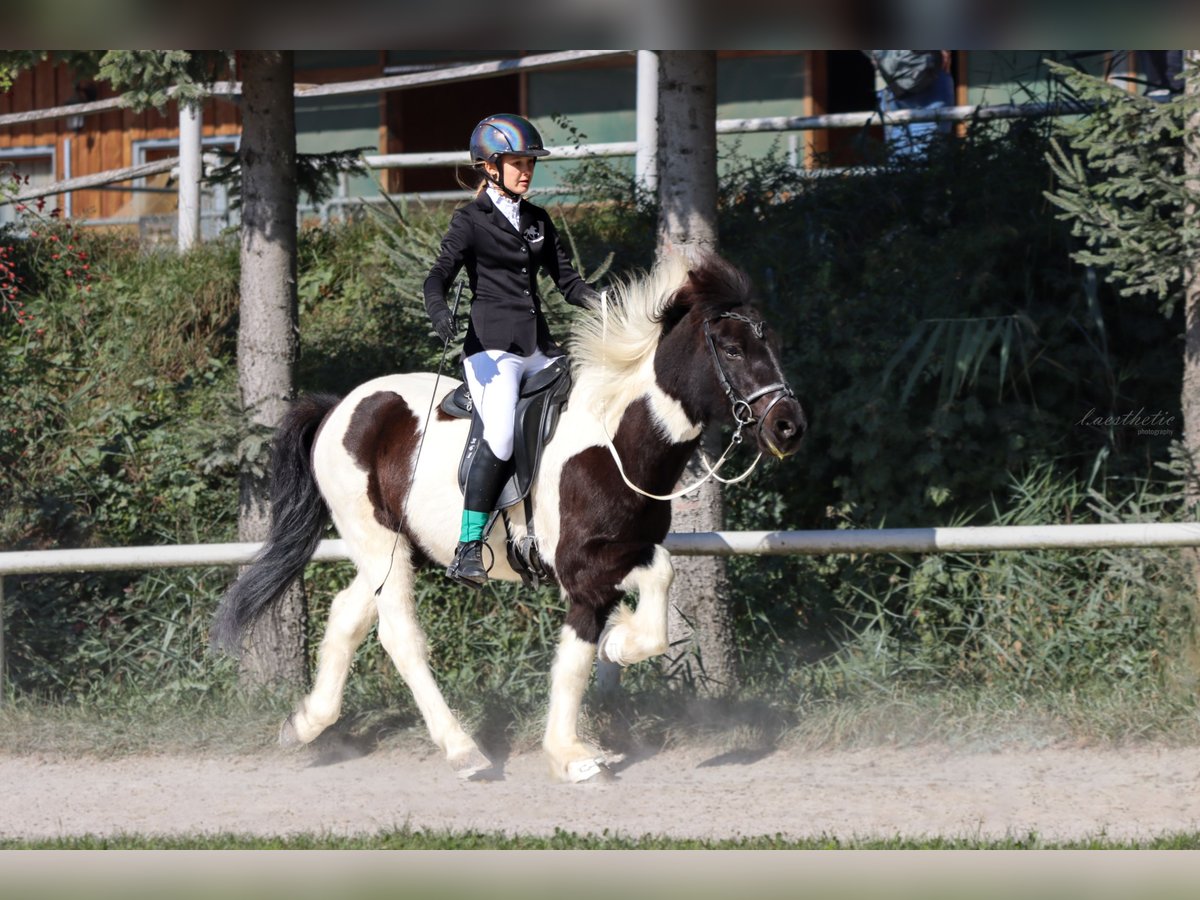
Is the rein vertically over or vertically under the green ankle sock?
over

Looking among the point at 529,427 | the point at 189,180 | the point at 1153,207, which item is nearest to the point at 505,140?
the point at 529,427

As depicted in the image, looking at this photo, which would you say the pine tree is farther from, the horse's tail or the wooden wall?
the wooden wall

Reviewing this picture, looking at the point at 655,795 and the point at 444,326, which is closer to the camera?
the point at 444,326

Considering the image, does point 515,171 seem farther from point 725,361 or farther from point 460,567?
point 460,567

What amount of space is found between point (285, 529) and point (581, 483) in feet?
6.35

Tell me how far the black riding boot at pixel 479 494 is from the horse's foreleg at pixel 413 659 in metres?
0.66

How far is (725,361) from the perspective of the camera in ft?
18.5

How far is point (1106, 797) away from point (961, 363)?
3079 millimetres

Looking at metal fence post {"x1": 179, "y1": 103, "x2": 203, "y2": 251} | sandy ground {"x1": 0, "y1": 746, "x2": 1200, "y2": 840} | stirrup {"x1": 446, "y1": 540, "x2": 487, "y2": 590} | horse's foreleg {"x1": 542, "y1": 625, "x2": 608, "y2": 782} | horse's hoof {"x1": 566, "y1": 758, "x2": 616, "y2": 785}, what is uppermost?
metal fence post {"x1": 179, "y1": 103, "x2": 203, "y2": 251}

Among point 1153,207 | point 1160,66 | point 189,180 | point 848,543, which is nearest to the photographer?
point 848,543

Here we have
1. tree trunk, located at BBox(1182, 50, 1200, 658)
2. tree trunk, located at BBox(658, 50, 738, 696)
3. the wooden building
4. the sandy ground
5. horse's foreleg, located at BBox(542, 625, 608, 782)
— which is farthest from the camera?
the wooden building

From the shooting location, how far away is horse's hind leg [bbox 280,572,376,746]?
6.65 m

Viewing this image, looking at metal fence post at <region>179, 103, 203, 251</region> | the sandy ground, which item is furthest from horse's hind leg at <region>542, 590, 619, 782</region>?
metal fence post at <region>179, 103, 203, 251</region>

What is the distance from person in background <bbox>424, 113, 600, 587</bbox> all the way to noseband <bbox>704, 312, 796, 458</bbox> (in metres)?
0.73
